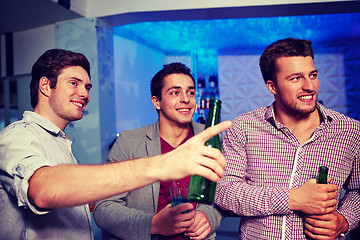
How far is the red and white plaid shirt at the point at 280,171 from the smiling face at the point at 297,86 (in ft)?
0.29

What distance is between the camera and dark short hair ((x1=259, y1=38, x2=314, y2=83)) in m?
1.39

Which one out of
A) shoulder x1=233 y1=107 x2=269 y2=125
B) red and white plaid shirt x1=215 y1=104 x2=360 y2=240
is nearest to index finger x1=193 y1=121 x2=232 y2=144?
red and white plaid shirt x1=215 y1=104 x2=360 y2=240

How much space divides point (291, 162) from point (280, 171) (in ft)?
0.21

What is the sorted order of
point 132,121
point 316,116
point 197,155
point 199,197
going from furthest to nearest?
point 132,121
point 316,116
point 199,197
point 197,155

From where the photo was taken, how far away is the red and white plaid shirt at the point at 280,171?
123cm

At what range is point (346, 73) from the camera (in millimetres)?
5180

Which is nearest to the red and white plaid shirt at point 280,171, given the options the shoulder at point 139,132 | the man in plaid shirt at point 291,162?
the man in plaid shirt at point 291,162

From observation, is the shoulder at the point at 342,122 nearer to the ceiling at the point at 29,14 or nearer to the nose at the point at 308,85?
the nose at the point at 308,85

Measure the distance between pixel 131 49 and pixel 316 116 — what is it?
3757 millimetres

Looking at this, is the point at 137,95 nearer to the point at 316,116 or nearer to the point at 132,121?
the point at 132,121

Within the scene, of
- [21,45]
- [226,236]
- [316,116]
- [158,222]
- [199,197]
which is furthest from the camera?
[21,45]

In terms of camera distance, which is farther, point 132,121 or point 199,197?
point 132,121

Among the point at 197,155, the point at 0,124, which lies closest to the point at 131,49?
the point at 0,124

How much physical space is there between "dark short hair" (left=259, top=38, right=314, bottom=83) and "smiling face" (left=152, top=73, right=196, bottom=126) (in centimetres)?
49
